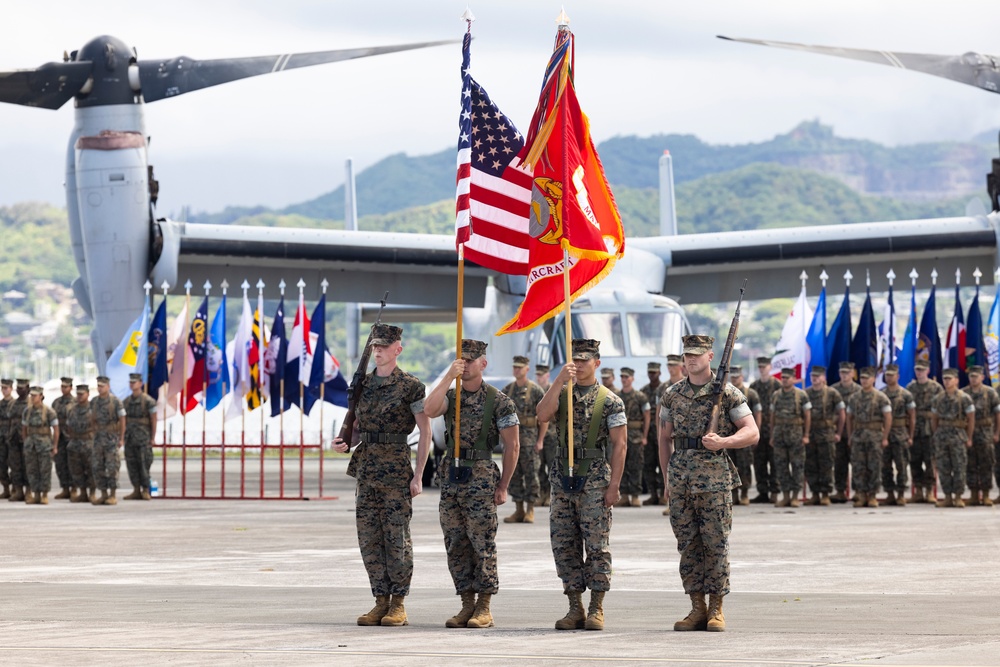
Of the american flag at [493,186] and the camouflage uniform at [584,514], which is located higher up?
the american flag at [493,186]

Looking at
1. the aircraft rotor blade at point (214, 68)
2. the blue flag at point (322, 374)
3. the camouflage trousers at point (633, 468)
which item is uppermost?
the aircraft rotor blade at point (214, 68)

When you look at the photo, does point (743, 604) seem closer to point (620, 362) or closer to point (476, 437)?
point (476, 437)

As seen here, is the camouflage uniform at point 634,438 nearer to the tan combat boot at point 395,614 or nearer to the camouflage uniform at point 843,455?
the camouflage uniform at point 843,455

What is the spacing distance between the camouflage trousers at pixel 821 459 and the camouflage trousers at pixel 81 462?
907cm

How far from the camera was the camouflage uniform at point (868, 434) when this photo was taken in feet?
58.1

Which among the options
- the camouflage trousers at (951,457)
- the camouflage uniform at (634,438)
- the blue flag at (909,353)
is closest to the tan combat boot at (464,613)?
the camouflage uniform at (634,438)

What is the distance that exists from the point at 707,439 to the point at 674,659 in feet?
5.32

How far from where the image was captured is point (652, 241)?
2561cm

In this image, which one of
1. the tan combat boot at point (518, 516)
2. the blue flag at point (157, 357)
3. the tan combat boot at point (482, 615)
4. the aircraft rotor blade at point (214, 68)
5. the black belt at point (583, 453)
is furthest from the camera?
the aircraft rotor blade at point (214, 68)

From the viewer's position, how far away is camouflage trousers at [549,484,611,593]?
315 inches

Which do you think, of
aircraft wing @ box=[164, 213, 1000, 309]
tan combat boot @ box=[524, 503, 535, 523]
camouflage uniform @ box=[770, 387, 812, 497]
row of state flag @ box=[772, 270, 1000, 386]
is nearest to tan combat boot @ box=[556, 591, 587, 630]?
tan combat boot @ box=[524, 503, 535, 523]

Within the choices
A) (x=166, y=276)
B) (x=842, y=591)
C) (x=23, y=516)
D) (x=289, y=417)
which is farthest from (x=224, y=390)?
(x=289, y=417)

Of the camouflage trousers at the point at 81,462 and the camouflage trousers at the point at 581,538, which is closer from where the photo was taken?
the camouflage trousers at the point at 581,538

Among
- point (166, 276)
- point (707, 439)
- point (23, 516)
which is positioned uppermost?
point (166, 276)
